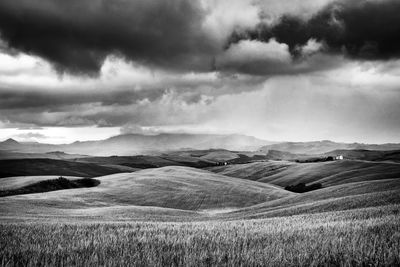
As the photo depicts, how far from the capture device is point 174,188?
90.6 metres

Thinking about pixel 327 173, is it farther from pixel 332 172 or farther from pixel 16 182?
pixel 16 182

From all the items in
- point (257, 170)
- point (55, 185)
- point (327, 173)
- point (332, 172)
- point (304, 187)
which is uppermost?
point (332, 172)

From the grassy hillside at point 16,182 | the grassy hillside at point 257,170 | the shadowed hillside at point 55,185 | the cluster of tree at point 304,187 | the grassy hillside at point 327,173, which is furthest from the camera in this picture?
the grassy hillside at point 257,170

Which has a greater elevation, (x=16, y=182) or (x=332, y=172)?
(x=332, y=172)

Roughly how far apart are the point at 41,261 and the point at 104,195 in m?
75.1

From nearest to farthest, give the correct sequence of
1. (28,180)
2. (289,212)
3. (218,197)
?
1. (289,212)
2. (218,197)
3. (28,180)

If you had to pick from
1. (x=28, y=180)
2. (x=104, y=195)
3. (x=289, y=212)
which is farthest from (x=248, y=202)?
(x=28, y=180)

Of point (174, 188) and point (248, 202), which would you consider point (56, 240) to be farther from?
point (174, 188)

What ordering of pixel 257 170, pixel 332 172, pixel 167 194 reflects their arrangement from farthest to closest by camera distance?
pixel 257 170 < pixel 332 172 < pixel 167 194

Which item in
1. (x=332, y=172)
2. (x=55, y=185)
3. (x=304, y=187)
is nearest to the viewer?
(x=55, y=185)

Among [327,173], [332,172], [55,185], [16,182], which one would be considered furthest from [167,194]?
[332,172]

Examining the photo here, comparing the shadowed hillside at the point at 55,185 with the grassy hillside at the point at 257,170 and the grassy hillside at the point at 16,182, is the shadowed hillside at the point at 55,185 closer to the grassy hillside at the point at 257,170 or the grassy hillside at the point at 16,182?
the grassy hillside at the point at 16,182

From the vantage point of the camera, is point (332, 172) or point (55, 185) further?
point (332, 172)

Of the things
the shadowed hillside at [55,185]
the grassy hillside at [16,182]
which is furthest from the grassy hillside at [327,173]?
the grassy hillside at [16,182]
